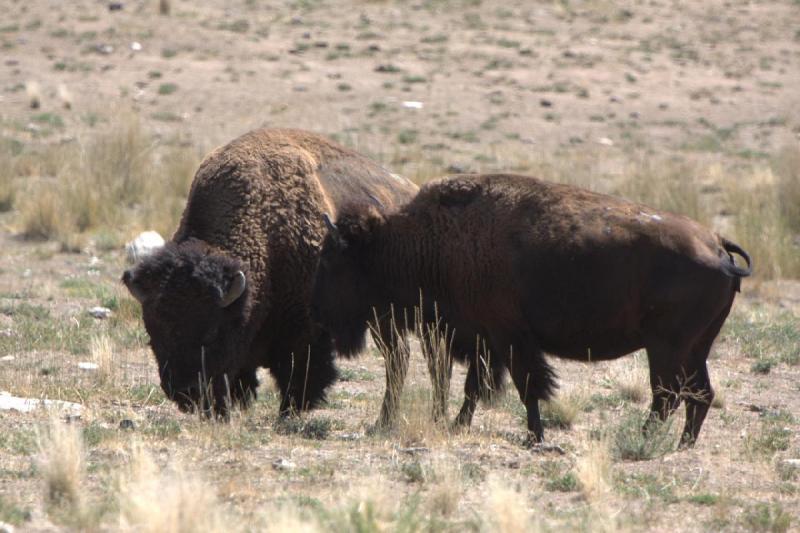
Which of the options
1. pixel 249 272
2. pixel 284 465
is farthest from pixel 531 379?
pixel 249 272

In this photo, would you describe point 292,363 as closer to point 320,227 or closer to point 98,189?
point 320,227

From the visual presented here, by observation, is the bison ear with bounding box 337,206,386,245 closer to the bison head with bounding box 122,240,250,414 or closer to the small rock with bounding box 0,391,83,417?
the bison head with bounding box 122,240,250,414

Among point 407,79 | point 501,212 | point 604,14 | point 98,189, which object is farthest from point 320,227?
point 604,14

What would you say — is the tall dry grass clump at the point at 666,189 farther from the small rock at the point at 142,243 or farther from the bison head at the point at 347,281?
the bison head at the point at 347,281

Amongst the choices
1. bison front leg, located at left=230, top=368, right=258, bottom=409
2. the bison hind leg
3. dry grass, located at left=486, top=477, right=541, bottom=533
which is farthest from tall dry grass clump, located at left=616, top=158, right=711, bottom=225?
dry grass, located at left=486, top=477, right=541, bottom=533

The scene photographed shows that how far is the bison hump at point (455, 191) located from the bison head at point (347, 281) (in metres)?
0.46

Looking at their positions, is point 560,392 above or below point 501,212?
below

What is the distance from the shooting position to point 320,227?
29.4 feet

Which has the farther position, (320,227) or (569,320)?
(320,227)

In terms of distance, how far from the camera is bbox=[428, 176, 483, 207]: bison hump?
8484 mm

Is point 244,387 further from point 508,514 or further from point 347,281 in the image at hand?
point 508,514

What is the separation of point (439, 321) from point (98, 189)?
968 cm

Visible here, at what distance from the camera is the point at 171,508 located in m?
5.31

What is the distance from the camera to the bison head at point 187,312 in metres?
7.84
